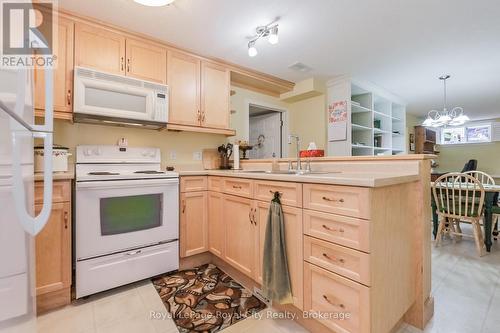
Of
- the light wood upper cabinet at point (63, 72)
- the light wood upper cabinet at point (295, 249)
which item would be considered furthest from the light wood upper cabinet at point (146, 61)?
the light wood upper cabinet at point (295, 249)

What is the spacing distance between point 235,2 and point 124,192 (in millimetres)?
1729

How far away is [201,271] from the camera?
2.21 meters

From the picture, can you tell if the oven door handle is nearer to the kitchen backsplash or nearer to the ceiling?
the kitchen backsplash

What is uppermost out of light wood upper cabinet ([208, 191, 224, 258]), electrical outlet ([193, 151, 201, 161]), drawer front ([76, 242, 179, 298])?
electrical outlet ([193, 151, 201, 161])

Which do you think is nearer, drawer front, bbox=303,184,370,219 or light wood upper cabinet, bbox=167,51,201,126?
drawer front, bbox=303,184,370,219

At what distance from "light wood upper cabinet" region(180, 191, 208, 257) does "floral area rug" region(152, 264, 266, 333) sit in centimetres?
22

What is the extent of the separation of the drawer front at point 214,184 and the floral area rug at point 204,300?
0.77 m

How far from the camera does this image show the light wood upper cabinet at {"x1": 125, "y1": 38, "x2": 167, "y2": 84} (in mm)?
2230

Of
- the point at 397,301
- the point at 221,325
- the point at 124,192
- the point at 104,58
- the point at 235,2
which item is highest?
the point at 235,2

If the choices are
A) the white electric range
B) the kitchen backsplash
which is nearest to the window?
the kitchen backsplash

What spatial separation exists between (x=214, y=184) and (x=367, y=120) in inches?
118

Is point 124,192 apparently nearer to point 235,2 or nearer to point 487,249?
point 235,2

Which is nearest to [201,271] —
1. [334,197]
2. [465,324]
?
[334,197]

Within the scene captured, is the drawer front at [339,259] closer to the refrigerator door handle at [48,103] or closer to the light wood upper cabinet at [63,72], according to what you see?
the refrigerator door handle at [48,103]
